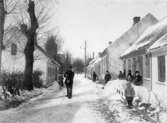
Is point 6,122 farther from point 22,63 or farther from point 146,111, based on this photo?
point 22,63

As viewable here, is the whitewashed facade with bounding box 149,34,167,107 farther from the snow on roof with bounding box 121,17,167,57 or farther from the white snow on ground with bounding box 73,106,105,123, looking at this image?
the white snow on ground with bounding box 73,106,105,123

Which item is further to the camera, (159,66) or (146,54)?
(146,54)

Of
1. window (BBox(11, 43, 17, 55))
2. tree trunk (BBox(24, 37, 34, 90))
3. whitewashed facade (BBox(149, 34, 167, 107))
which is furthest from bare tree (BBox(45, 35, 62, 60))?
whitewashed facade (BBox(149, 34, 167, 107))

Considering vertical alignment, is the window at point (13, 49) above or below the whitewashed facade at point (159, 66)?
above

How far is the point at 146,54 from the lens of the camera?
15328 mm

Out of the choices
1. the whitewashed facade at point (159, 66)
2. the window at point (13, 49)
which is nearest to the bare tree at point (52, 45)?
the window at point (13, 49)

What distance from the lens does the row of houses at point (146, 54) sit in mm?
13023

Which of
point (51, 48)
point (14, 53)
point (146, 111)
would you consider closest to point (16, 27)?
point (14, 53)

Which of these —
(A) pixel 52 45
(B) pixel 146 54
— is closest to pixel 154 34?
(B) pixel 146 54

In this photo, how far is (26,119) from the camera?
8391mm

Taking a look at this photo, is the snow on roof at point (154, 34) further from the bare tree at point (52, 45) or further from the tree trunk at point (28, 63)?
the bare tree at point (52, 45)

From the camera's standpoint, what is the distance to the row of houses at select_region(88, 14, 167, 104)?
42.7 feet

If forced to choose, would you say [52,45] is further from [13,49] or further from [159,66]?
[159,66]

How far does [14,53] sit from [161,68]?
2200 centimetres
